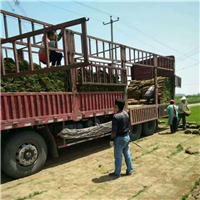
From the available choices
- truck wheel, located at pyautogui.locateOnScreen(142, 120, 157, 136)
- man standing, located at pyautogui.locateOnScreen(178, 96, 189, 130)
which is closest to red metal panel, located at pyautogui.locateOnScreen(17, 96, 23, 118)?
truck wheel, located at pyautogui.locateOnScreen(142, 120, 157, 136)

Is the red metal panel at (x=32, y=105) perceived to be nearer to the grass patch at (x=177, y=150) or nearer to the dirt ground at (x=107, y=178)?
the dirt ground at (x=107, y=178)

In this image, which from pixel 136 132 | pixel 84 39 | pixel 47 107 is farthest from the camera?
pixel 136 132

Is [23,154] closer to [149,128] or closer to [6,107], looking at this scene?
[6,107]

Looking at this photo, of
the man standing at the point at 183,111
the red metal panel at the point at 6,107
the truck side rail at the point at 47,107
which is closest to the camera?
the red metal panel at the point at 6,107

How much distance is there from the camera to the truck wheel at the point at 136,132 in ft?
36.4

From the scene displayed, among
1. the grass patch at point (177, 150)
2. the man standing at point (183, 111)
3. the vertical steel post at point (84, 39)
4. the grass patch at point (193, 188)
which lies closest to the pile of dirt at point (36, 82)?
the vertical steel post at point (84, 39)

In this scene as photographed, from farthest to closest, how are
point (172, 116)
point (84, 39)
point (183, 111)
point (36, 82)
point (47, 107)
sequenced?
point (183, 111) → point (172, 116) → point (36, 82) → point (47, 107) → point (84, 39)

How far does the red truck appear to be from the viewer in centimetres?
595

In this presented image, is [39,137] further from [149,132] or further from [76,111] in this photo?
[149,132]

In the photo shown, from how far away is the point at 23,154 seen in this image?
666 centimetres

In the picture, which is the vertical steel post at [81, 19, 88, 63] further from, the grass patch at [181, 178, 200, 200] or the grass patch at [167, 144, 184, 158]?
the grass patch at [167, 144, 184, 158]

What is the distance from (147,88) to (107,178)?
759 cm

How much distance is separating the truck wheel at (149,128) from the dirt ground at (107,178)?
273 centimetres

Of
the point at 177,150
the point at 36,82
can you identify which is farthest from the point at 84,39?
the point at 177,150
